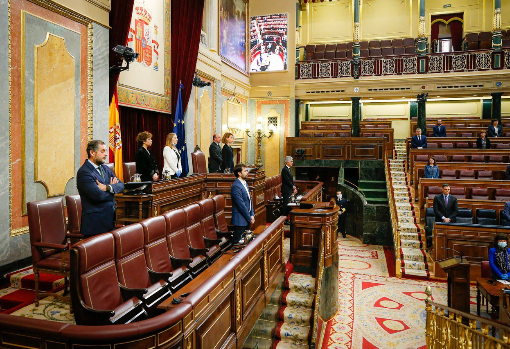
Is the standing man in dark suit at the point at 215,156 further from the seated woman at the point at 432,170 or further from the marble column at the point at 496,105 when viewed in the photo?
the marble column at the point at 496,105

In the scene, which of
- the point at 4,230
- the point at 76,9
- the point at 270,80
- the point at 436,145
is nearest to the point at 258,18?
the point at 270,80

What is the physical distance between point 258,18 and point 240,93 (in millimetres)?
2710

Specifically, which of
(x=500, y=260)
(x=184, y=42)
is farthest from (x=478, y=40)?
(x=500, y=260)

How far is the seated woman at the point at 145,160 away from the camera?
4211 mm

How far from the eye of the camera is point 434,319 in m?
3.44

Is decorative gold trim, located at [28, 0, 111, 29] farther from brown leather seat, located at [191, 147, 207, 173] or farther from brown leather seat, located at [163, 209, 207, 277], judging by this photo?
brown leather seat, located at [163, 209, 207, 277]

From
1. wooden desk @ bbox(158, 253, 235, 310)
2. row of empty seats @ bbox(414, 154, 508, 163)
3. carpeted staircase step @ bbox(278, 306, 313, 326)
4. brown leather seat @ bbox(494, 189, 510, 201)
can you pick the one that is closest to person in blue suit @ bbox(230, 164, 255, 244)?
wooden desk @ bbox(158, 253, 235, 310)

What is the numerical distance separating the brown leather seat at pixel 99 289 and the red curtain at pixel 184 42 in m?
5.16

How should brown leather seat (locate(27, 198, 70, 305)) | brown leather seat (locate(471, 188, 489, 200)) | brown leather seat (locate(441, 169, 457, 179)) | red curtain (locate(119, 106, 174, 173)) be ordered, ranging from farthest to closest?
brown leather seat (locate(441, 169, 457, 179)), brown leather seat (locate(471, 188, 489, 200)), red curtain (locate(119, 106, 174, 173)), brown leather seat (locate(27, 198, 70, 305))

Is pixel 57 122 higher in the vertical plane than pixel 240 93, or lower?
lower

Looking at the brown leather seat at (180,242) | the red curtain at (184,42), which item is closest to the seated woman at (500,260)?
the brown leather seat at (180,242)

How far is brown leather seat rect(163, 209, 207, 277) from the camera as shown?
303 cm

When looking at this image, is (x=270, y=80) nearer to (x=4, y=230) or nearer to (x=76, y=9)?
(x=76, y=9)

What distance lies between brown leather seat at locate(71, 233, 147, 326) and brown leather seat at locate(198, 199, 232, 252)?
1.42m
